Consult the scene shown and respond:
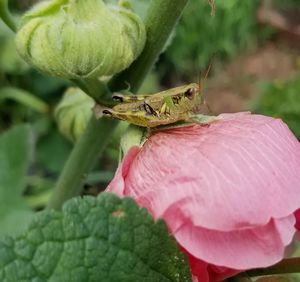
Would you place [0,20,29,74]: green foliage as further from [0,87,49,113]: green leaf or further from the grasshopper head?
the grasshopper head

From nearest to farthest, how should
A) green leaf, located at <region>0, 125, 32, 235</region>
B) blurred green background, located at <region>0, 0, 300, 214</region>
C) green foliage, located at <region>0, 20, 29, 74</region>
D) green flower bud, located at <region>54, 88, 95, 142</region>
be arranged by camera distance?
green flower bud, located at <region>54, 88, 95, 142</region>
green leaf, located at <region>0, 125, 32, 235</region>
blurred green background, located at <region>0, 0, 300, 214</region>
green foliage, located at <region>0, 20, 29, 74</region>

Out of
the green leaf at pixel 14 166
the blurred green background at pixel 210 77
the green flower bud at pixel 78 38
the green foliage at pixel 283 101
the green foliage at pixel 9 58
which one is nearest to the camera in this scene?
the green flower bud at pixel 78 38

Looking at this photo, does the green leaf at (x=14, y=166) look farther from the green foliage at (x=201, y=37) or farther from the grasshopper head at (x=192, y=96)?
the green foliage at (x=201, y=37)

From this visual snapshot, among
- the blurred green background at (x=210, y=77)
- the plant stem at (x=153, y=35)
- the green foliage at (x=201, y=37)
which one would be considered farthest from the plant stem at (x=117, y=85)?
the green foliage at (x=201, y=37)

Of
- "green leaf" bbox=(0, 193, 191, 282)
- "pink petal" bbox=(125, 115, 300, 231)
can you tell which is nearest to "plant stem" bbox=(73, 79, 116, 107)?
"pink petal" bbox=(125, 115, 300, 231)

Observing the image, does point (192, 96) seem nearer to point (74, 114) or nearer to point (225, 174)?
point (225, 174)

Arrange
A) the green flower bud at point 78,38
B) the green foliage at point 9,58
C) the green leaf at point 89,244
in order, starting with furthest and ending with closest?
the green foliage at point 9,58 → the green flower bud at point 78,38 → the green leaf at point 89,244

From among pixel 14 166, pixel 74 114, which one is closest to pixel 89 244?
pixel 74 114

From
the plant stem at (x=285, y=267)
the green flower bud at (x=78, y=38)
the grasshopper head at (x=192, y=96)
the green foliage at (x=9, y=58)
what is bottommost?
the green foliage at (x=9, y=58)
